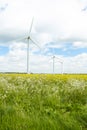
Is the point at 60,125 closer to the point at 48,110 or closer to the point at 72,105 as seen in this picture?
the point at 48,110

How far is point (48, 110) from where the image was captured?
8.22 meters

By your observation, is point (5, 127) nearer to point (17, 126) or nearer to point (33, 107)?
point (17, 126)

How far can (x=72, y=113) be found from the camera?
26.4ft

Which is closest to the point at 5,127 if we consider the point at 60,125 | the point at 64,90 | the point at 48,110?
the point at 60,125

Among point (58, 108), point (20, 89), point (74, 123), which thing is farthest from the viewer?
point (20, 89)

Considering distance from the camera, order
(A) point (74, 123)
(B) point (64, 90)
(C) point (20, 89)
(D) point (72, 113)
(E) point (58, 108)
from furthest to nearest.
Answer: (B) point (64, 90) → (C) point (20, 89) → (E) point (58, 108) → (D) point (72, 113) → (A) point (74, 123)

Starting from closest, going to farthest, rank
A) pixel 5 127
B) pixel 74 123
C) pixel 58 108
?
pixel 5 127 → pixel 74 123 → pixel 58 108

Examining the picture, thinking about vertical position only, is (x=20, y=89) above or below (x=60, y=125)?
above

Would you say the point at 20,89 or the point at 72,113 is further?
the point at 20,89

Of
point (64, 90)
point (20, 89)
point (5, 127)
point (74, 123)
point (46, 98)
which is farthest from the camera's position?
point (64, 90)

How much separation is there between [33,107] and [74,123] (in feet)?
5.59

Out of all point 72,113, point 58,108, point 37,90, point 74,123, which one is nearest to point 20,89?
point 37,90

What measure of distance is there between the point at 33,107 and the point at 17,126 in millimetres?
1887

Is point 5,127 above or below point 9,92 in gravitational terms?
below
